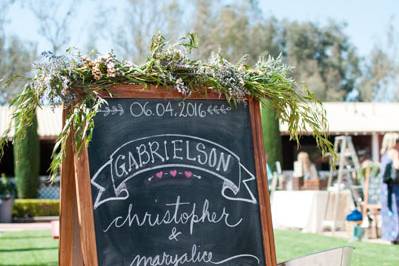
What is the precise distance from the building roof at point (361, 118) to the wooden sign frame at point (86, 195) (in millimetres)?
22780

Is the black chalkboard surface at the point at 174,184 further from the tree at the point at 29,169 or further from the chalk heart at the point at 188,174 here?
the tree at the point at 29,169

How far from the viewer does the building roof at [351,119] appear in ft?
89.7

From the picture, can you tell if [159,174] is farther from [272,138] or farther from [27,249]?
[272,138]

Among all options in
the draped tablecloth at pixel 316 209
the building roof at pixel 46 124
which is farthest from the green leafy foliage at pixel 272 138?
the draped tablecloth at pixel 316 209

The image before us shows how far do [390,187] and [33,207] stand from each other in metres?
15.2

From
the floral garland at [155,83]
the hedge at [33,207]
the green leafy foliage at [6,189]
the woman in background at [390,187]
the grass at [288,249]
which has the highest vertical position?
the floral garland at [155,83]

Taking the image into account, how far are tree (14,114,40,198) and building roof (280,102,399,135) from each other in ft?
30.3

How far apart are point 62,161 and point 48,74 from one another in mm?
495

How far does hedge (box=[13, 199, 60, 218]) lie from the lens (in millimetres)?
23453

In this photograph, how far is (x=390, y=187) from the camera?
1105 cm

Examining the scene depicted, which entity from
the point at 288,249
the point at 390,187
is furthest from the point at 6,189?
the point at 390,187

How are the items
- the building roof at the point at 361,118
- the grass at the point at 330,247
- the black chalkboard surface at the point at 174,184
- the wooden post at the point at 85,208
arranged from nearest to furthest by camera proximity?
the wooden post at the point at 85,208 → the black chalkboard surface at the point at 174,184 → the grass at the point at 330,247 → the building roof at the point at 361,118

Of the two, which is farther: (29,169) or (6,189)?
(29,169)

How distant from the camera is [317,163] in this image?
105 feet
